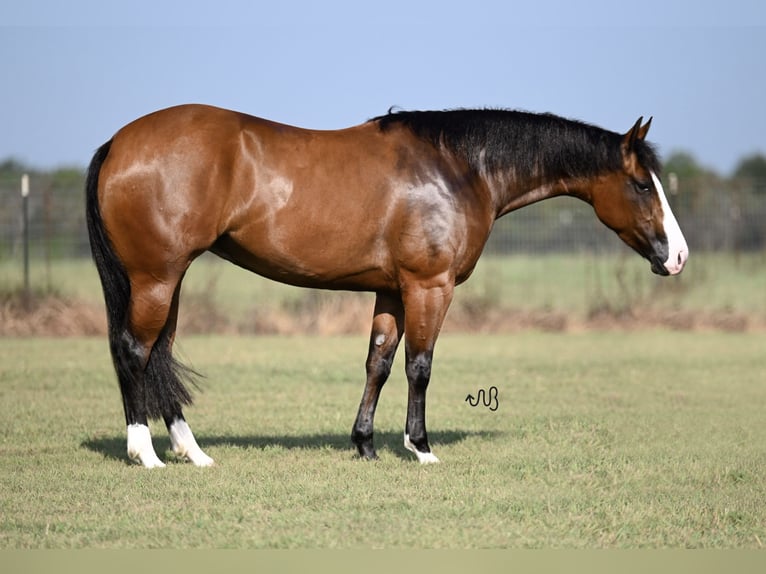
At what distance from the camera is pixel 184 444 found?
22.9 ft

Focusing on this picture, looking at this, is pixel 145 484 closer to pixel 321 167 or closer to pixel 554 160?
pixel 321 167

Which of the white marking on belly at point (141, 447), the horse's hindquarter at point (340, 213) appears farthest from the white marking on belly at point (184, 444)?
the horse's hindquarter at point (340, 213)

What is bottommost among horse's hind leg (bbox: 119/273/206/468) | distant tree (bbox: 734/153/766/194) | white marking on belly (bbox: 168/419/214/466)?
white marking on belly (bbox: 168/419/214/466)

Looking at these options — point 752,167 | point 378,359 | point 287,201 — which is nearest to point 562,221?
point 378,359

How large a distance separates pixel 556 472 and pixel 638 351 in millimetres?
8680

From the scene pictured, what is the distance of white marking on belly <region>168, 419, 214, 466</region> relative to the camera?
6959 mm

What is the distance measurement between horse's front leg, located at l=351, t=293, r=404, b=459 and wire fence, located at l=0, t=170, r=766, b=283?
48.1 ft

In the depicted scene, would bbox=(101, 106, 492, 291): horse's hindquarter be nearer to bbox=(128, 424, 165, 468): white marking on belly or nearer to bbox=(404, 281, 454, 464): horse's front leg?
bbox=(404, 281, 454, 464): horse's front leg

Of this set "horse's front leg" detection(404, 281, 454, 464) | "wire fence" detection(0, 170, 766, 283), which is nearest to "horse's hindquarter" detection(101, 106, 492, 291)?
"horse's front leg" detection(404, 281, 454, 464)

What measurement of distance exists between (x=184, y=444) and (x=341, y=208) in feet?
6.24

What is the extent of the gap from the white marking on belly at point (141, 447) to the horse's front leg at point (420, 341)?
171 centimetres

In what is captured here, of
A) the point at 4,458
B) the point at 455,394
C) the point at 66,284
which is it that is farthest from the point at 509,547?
the point at 66,284

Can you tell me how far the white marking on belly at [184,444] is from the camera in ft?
22.8

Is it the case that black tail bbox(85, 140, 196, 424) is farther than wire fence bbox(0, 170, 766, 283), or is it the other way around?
wire fence bbox(0, 170, 766, 283)
